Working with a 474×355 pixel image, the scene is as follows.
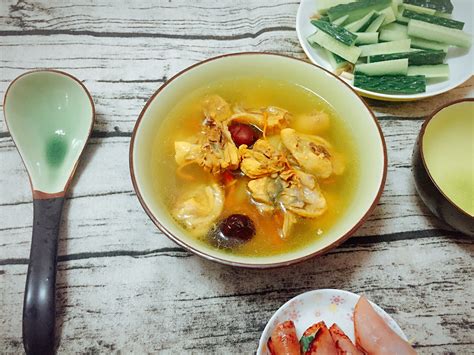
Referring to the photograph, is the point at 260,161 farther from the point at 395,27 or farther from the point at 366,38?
the point at 395,27

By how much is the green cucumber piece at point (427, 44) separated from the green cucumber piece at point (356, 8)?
0.57 ft

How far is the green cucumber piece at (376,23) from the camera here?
1.65 m

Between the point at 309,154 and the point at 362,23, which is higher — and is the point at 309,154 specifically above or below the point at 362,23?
below

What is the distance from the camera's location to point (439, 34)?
1.61 m

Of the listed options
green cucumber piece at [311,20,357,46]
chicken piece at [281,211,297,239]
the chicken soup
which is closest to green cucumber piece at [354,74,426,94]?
green cucumber piece at [311,20,357,46]

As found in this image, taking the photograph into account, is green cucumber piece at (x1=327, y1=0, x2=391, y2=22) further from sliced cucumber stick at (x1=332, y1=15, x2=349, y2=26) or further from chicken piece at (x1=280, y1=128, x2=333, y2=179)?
chicken piece at (x1=280, y1=128, x2=333, y2=179)

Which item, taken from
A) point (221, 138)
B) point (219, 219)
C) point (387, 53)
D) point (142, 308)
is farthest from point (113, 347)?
point (387, 53)

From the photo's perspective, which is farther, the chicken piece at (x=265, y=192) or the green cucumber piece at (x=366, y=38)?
the green cucumber piece at (x=366, y=38)

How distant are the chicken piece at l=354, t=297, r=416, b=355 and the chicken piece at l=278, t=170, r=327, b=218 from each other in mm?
264

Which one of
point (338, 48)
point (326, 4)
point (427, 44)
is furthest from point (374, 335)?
point (326, 4)

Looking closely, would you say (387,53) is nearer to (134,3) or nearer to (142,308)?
(134,3)

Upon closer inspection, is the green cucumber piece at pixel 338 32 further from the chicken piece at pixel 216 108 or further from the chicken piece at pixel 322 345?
the chicken piece at pixel 322 345

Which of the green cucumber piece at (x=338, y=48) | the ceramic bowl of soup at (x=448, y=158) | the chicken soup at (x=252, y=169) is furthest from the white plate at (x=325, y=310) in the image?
the green cucumber piece at (x=338, y=48)

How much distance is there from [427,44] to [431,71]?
13cm
